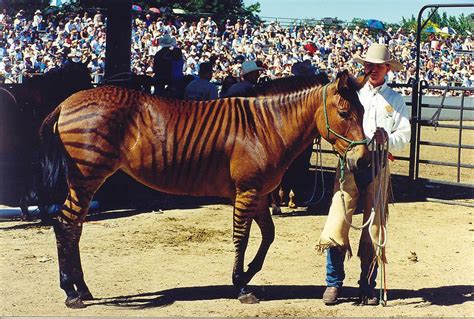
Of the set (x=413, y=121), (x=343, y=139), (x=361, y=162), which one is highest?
(x=343, y=139)

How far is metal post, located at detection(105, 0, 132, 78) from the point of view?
11.1 m

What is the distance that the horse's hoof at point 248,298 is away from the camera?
5.97 meters

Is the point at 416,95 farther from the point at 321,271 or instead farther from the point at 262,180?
the point at 262,180

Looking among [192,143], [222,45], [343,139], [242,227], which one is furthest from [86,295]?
[222,45]

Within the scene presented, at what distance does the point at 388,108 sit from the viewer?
5852 mm

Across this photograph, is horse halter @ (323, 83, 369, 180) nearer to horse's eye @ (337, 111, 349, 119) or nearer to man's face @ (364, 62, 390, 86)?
horse's eye @ (337, 111, 349, 119)

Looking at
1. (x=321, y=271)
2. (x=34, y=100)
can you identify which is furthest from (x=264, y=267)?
(x=34, y=100)

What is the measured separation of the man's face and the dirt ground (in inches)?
71.8

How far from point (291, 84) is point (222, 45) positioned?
2405 cm

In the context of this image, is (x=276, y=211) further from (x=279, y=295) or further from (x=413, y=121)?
(x=279, y=295)

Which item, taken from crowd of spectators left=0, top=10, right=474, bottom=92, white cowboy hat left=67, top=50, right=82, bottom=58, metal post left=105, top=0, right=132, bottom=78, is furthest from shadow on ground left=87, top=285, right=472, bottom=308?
white cowboy hat left=67, top=50, right=82, bottom=58

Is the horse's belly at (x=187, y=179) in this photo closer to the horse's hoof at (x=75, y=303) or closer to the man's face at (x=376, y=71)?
the horse's hoof at (x=75, y=303)

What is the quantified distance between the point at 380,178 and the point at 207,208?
4812 millimetres

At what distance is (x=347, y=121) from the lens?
570cm
